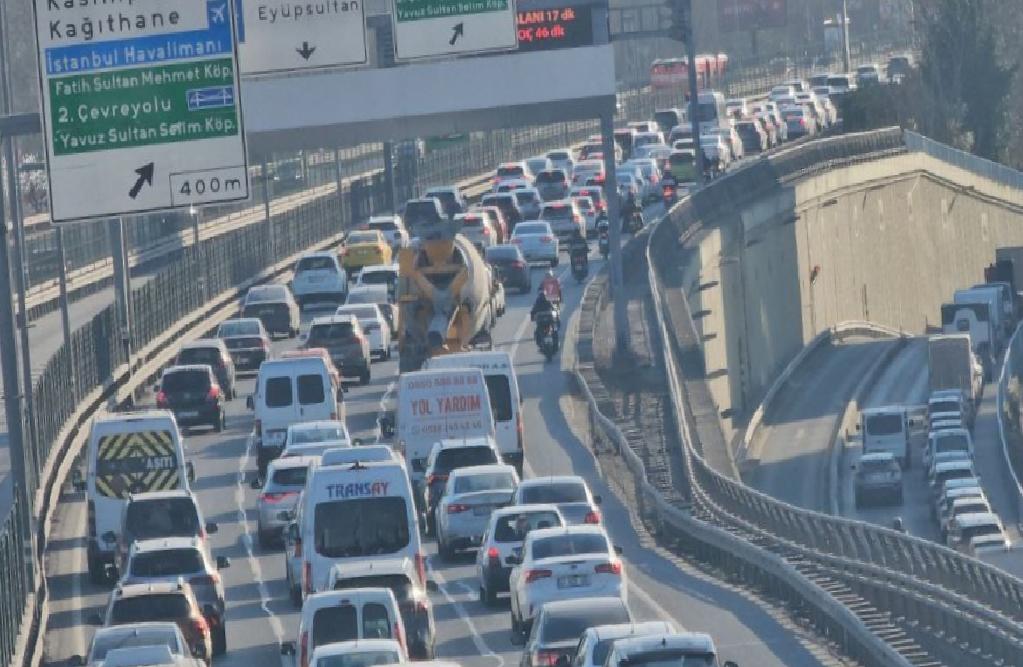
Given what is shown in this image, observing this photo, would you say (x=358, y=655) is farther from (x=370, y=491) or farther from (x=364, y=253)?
(x=364, y=253)

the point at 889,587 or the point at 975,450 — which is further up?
the point at 889,587

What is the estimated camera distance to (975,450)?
75.8m

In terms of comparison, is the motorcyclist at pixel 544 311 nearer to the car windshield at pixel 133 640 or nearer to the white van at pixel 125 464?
the white van at pixel 125 464

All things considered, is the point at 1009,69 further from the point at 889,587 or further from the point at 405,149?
the point at 889,587

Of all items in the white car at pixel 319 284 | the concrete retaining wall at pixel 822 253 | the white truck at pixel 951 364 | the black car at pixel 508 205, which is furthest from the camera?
the black car at pixel 508 205

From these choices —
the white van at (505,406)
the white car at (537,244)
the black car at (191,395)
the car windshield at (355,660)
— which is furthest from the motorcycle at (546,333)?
the car windshield at (355,660)

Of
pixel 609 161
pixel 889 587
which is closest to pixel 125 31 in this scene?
pixel 889 587

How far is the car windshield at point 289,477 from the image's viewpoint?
1534 inches

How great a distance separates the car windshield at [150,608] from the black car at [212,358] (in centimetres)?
2512

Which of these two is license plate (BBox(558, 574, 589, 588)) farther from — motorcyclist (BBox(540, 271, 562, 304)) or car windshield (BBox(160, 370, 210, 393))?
motorcyclist (BBox(540, 271, 562, 304))

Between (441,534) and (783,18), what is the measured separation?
135994 millimetres

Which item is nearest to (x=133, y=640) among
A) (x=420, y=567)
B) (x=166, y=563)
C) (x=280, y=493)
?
(x=420, y=567)

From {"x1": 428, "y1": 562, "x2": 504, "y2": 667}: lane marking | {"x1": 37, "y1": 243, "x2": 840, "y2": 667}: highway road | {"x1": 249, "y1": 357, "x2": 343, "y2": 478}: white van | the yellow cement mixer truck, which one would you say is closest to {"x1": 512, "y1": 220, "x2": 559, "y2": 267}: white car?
{"x1": 37, "y1": 243, "x2": 840, "y2": 667}: highway road

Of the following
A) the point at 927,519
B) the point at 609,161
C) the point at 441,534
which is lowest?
the point at 927,519
